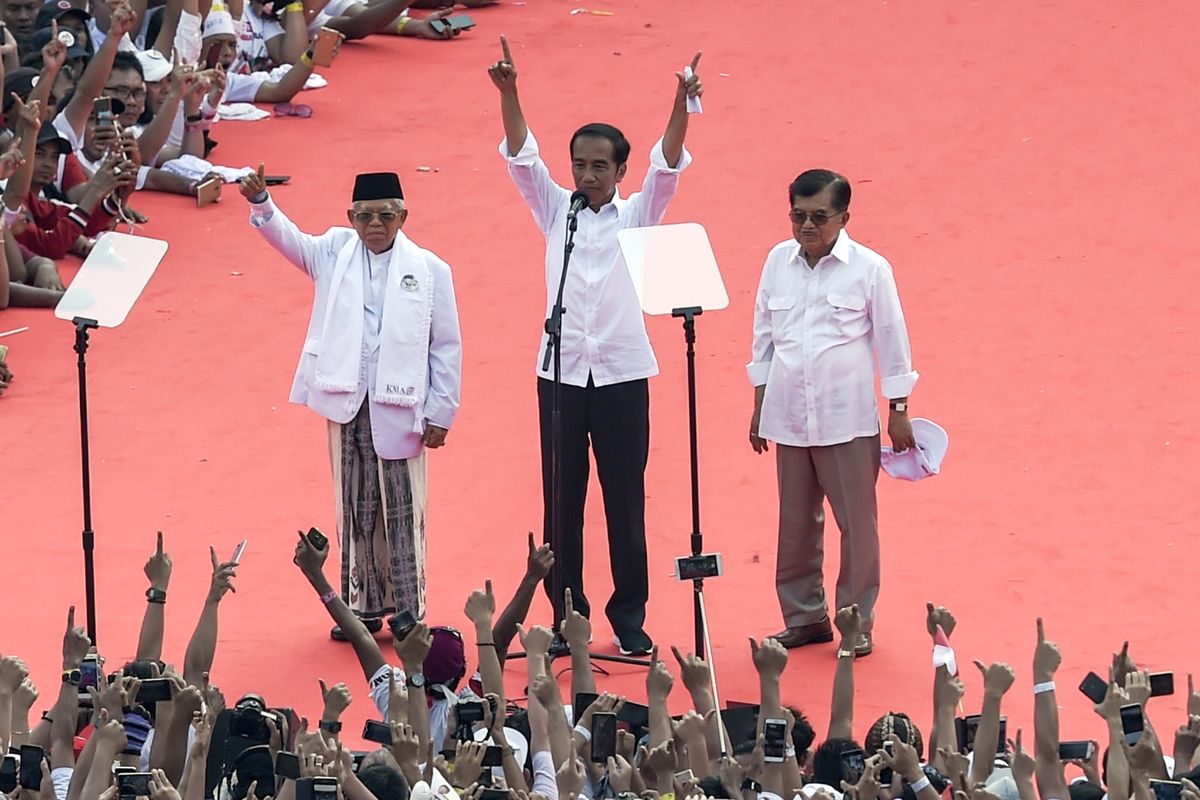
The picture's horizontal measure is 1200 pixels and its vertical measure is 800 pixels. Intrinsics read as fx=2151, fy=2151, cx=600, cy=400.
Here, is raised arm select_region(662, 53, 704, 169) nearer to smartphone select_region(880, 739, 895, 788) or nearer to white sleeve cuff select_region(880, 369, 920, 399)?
white sleeve cuff select_region(880, 369, 920, 399)

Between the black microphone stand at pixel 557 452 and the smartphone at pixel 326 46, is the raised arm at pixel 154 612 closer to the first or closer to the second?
the black microphone stand at pixel 557 452

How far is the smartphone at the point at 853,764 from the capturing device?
18.6 ft

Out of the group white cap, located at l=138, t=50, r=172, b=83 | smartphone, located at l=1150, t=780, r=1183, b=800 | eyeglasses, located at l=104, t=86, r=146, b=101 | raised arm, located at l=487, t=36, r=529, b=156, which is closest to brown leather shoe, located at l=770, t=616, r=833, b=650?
raised arm, located at l=487, t=36, r=529, b=156

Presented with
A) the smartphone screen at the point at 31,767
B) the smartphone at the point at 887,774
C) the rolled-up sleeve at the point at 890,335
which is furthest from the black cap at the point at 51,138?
the smartphone at the point at 887,774

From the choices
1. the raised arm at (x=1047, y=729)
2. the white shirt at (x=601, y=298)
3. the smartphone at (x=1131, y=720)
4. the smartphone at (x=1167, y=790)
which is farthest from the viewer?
the white shirt at (x=601, y=298)

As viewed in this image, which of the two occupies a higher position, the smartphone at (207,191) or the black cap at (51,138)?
the black cap at (51,138)

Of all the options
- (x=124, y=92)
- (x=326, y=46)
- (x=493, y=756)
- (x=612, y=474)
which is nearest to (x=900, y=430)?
(x=612, y=474)

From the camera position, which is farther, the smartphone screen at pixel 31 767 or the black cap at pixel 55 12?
the black cap at pixel 55 12

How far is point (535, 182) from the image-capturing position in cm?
779

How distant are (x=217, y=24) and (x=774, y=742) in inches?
345

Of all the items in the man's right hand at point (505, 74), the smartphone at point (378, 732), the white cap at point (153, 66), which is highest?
the white cap at point (153, 66)

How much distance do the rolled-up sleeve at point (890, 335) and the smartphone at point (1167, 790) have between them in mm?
2584

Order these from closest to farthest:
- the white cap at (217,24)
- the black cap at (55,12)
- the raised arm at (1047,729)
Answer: the raised arm at (1047,729), the black cap at (55,12), the white cap at (217,24)

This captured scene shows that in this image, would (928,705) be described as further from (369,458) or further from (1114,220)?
(1114,220)
